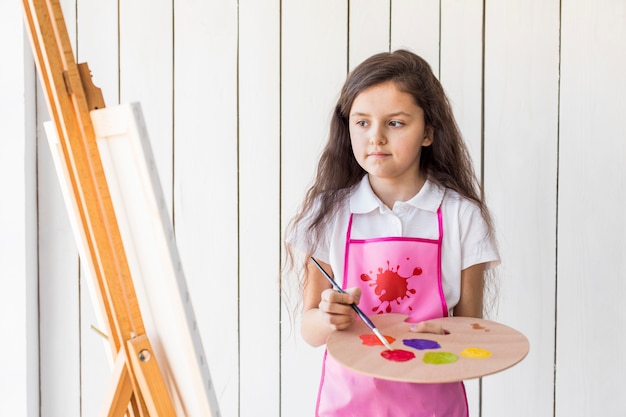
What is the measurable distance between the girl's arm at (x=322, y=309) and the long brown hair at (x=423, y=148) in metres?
0.06

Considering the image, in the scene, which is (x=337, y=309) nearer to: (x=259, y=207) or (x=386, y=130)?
(x=386, y=130)

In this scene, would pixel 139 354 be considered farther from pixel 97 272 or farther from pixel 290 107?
pixel 290 107

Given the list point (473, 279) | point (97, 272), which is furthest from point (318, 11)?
point (97, 272)

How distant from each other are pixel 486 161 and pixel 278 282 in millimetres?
526

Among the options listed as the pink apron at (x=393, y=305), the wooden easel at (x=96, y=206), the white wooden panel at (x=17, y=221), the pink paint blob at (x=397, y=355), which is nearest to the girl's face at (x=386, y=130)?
the pink apron at (x=393, y=305)

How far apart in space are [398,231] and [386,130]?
17 cm

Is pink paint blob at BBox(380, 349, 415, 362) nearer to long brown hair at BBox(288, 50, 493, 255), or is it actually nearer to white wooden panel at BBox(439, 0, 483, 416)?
long brown hair at BBox(288, 50, 493, 255)

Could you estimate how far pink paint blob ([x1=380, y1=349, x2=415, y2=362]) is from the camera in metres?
0.84

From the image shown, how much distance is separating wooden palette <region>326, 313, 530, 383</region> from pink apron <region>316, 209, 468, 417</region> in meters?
0.11

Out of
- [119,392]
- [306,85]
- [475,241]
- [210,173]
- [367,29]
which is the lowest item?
[119,392]

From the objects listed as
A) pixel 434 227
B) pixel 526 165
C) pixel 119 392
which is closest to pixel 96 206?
pixel 119 392

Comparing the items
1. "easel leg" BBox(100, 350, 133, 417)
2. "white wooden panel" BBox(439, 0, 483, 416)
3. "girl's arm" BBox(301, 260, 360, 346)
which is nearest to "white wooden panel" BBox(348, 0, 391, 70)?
"white wooden panel" BBox(439, 0, 483, 416)

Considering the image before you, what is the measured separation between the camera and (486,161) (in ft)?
4.67

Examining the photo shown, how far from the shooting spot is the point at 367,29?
145 centimetres
